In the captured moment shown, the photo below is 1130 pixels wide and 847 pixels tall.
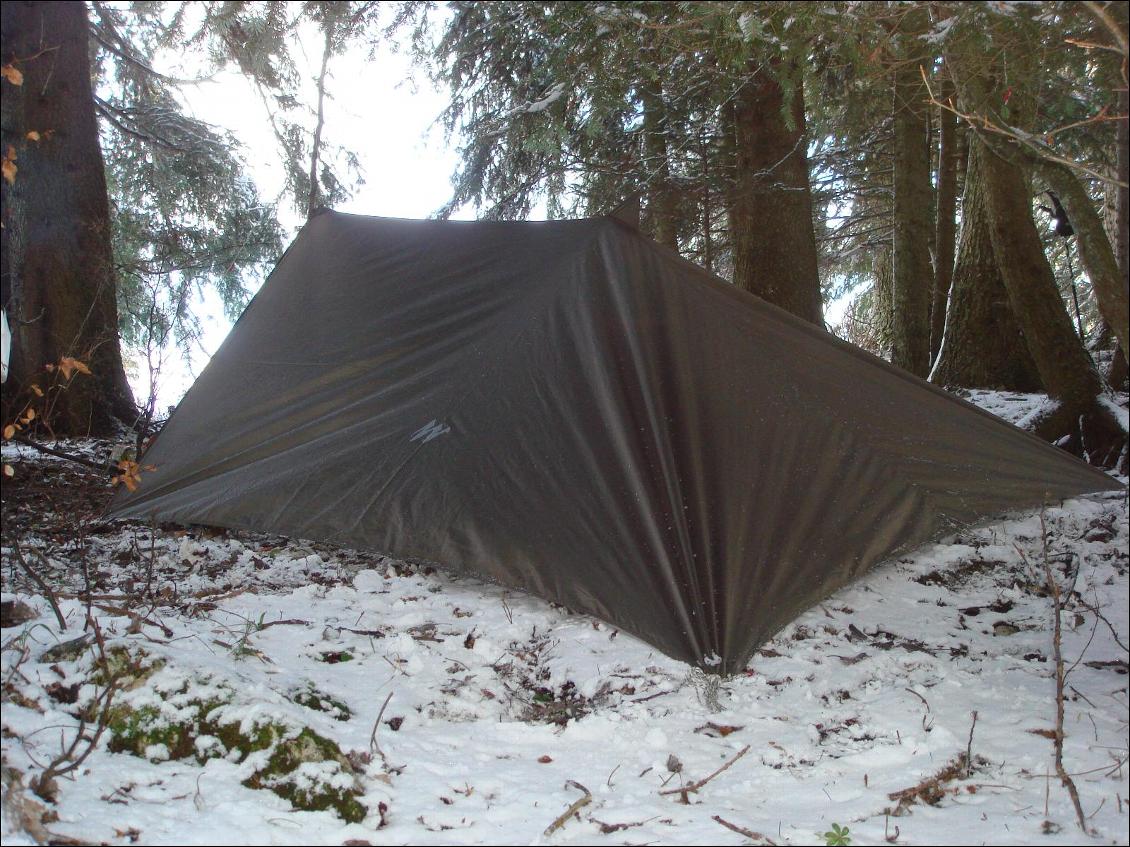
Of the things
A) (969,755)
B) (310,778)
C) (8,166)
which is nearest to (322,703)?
(310,778)

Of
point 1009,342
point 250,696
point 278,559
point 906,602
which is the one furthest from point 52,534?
point 1009,342

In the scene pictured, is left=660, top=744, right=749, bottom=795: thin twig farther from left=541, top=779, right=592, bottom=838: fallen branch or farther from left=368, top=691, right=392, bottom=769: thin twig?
left=368, top=691, right=392, bottom=769: thin twig

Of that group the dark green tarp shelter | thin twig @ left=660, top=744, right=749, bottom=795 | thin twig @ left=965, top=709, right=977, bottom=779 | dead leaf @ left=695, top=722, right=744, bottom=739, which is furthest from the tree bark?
thin twig @ left=965, top=709, right=977, bottom=779

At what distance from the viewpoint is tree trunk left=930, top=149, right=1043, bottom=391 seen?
190 inches

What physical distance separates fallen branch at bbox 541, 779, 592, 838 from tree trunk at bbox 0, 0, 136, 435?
3.89 meters

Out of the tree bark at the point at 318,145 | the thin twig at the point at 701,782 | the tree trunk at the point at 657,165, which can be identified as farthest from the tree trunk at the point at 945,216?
the tree bark at the point at 318,145

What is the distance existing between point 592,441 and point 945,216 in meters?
3.74

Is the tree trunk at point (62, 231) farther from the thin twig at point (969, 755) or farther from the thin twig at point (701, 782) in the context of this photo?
the thin twig at point (969, 755)

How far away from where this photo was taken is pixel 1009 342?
4863 mm

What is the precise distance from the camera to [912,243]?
18.8 ft

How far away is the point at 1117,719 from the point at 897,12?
2.04 metres

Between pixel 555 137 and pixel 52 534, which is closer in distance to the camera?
pixel 52 534

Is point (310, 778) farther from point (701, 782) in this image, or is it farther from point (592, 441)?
point (592, 441)

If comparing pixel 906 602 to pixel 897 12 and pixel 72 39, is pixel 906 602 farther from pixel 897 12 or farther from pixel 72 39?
pixel 72 39
